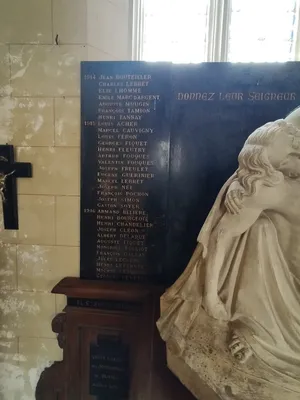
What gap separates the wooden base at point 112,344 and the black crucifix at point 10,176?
0.40 m

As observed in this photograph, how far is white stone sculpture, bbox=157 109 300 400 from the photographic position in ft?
2.58

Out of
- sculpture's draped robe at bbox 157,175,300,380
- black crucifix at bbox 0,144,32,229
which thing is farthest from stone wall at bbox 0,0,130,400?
sculpture's draped robe at bbox 157,175,300,380

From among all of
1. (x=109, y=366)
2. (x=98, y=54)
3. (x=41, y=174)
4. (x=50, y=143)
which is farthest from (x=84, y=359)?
(x=98, y=54)

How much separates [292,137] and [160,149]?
60 centimetres

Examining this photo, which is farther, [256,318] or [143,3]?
[143,3]

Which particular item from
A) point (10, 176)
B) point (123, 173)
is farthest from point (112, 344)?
point (10, 176)

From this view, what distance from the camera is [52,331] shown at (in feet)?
4.79

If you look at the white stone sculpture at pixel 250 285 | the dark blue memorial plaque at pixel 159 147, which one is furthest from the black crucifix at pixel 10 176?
the white stone sculpture at pixel 250 285

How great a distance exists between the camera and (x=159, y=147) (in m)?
1.29

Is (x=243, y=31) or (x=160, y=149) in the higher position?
(x=243, y=31)

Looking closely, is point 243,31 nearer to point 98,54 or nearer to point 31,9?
point 98,54

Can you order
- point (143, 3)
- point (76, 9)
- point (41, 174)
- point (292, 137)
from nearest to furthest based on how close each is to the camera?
point (292, 137), point (76, 9), point (41, 174), point (143, 3)

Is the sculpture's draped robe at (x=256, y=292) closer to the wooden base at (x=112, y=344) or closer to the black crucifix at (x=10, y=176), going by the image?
the wooden base at (x=112, y=344)

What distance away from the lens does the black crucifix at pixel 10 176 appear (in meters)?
1.36
